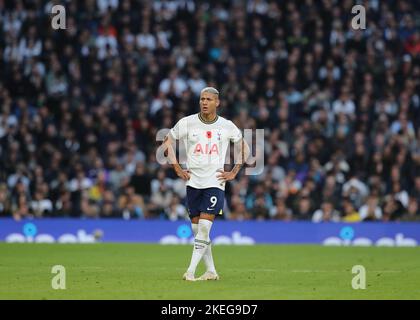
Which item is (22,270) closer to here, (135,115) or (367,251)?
(367,251)

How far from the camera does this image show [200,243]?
47.1 ft

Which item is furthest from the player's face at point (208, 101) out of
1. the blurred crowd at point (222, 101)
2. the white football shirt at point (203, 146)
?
the blurred crowd at point (222, 101)

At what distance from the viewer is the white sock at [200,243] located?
14.3m

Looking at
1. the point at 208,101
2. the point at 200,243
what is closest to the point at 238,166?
the point at 208,101

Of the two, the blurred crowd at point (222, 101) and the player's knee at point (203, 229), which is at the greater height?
the blurred crowd at point (222, 101)

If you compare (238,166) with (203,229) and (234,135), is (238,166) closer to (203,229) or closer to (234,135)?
(234,135)

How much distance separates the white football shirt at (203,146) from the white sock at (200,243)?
0.57 meters

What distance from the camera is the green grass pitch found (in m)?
12.7

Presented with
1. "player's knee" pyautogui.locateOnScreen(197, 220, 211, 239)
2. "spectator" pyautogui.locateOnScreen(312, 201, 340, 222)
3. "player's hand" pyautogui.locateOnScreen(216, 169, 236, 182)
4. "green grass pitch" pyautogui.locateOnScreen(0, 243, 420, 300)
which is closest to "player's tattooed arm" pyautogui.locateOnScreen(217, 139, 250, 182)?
"player's hand" pyautogui.locateOnScreen(216, 169, 236, 182)

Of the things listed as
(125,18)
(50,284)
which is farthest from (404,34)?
(50,284)

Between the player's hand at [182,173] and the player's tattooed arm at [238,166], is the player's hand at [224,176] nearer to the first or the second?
the player's tattooed arm at [238,166]

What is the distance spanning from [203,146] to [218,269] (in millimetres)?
2855

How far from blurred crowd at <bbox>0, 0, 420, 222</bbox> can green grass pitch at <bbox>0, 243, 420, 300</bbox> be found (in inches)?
99.4

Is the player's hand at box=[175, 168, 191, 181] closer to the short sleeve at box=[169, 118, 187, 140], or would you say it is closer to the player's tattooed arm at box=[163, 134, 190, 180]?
the player's tattooed arm at box=[163, 134, 190, 180]
